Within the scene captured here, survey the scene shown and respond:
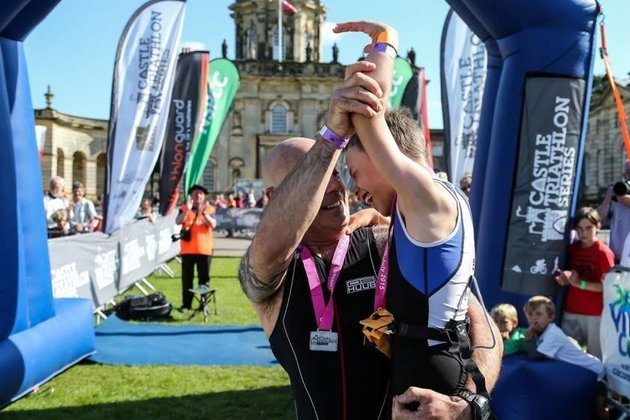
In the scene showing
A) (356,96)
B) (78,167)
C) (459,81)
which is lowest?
(356,96)

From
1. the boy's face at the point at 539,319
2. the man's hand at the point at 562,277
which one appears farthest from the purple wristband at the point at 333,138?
the man's hand at the point at 562,277

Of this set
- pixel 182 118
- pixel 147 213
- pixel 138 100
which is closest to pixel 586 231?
pixel 138 100

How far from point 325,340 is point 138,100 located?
967 cm

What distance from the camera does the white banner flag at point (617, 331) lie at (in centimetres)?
519

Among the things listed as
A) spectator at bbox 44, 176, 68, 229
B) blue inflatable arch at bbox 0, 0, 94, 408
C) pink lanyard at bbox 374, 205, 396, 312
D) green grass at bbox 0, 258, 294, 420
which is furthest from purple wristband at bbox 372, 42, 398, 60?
spectator at bbox 44, 176, 68, 229

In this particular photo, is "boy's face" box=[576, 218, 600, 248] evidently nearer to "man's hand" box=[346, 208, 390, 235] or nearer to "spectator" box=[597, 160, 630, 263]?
"spectator" box=[597, 160, 630, 263]

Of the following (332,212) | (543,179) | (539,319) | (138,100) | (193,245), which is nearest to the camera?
(332,212)

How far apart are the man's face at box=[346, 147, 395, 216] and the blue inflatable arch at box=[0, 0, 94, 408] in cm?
444

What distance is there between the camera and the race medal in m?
2.30

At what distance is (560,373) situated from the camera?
5078 mm

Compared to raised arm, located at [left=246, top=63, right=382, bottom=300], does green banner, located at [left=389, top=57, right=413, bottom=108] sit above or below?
above

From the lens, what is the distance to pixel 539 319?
568 centimetres

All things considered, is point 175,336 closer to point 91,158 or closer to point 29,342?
point 29,342

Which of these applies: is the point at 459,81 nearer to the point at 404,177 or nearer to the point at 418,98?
the point at 418,98
